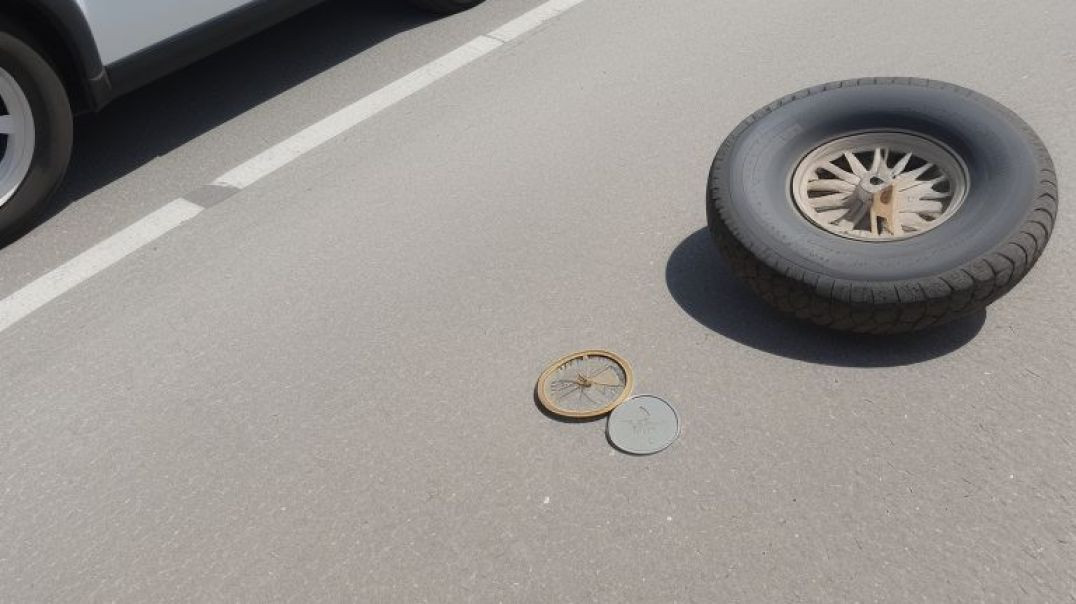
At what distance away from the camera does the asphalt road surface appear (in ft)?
9.84

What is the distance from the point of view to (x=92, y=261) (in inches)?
178

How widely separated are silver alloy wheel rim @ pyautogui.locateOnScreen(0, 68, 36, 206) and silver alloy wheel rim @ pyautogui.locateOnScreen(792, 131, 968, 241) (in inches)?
127

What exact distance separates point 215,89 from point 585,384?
10.6 feet

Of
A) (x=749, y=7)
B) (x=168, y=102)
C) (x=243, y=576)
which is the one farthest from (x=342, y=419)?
(x=749, y=7)

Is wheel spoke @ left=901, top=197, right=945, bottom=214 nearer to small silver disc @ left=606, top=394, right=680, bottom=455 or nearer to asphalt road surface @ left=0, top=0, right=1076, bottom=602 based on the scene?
asphalt road surface @ left=0, top=0, right=1076, bottom=602

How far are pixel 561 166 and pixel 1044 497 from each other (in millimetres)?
2472

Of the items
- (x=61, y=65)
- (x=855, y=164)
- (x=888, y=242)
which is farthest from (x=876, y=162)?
(x=61, y=65)

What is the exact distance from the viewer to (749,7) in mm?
5953

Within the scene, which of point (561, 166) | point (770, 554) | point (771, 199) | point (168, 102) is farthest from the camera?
point (168, 102)

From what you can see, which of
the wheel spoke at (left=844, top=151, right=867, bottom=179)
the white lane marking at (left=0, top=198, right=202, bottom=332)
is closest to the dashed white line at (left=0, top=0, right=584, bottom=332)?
the white lane marking at (left=0, top=198, right=202, bottom=332)

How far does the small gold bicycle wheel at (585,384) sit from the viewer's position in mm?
3473

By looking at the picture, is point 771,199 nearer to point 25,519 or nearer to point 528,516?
point 528,516

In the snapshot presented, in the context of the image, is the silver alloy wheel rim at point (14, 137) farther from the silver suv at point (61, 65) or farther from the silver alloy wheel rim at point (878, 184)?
the silver alloy wheel rim at point (878, 184)

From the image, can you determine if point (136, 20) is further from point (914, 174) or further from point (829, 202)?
point (914, 174)
